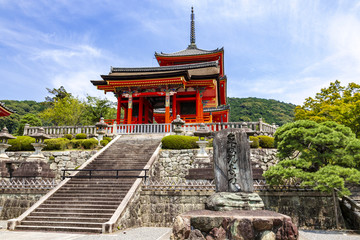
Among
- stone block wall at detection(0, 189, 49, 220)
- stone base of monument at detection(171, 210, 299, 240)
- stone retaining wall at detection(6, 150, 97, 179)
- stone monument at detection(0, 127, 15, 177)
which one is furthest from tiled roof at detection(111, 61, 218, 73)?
stone base of monument at detection(171, 210, 299, 240)

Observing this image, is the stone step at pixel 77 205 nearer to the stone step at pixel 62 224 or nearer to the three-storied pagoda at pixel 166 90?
the stone step at pixel 62 224

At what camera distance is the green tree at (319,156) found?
8.71 m

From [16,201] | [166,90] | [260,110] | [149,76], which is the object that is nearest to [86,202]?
[16,201]

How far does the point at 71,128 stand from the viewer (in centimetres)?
2073

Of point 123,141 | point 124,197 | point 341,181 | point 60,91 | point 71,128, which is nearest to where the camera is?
point 341,181

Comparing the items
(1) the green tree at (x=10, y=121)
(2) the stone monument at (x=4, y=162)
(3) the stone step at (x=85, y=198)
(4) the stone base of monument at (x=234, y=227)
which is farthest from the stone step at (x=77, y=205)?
(1) the green tree at (x=10, y=121)

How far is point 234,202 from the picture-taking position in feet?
20.6

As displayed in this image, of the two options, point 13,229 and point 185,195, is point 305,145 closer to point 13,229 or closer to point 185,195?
point 185,195

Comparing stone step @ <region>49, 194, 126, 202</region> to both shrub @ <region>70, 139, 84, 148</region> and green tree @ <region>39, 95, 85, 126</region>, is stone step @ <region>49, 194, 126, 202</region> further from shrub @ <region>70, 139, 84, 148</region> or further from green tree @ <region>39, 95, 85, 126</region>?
green tree @ <region>39, 95, 85, 126</region>

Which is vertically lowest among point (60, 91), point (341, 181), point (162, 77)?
point (341, 181)

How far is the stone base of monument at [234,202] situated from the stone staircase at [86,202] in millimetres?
4306

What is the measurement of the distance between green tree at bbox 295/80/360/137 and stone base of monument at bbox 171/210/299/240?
16.4m

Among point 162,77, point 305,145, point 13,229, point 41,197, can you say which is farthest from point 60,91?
point 305,145

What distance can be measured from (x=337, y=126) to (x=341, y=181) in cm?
271
